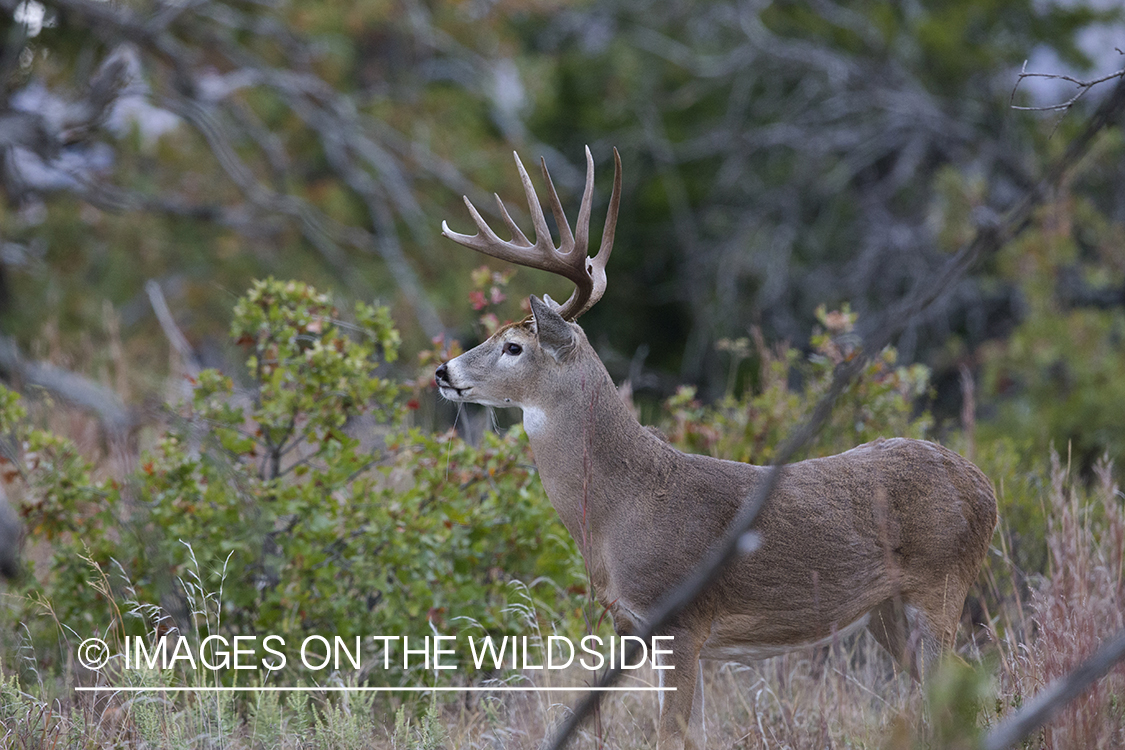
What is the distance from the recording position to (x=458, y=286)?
39.5 ft

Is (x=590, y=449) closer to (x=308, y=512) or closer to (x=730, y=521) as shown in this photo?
(x=730, y=521)

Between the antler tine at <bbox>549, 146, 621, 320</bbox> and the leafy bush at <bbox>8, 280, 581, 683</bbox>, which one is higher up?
the antler tine at <bbox>549, 146, 621, 320</bbox>

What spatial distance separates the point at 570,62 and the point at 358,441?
10.9m

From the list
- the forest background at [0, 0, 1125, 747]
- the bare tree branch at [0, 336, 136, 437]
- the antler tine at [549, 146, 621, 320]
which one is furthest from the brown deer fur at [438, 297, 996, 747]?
the bare tree branch at [0, 336, 136, 437]

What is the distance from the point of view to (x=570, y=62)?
14734 mm

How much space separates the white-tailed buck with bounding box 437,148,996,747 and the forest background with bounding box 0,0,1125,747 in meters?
0.34

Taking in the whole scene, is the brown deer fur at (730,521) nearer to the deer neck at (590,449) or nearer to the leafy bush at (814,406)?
the deer neck at (590,449)

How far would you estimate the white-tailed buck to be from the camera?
366cm

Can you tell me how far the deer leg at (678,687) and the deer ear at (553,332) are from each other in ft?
3.45

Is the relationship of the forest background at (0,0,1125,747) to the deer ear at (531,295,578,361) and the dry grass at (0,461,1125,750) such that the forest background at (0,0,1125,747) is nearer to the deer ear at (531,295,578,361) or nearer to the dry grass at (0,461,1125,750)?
the dry grass at (0,461,1125,750)

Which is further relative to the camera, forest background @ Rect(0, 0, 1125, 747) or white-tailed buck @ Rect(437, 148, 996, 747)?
forest background @ Rect(0, 0, 1125, 747)

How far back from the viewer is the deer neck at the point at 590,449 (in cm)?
380

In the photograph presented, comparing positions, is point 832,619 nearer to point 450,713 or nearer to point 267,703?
point 450,713

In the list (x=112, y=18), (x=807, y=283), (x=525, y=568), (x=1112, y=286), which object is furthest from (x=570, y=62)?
(x=525, y=568)
